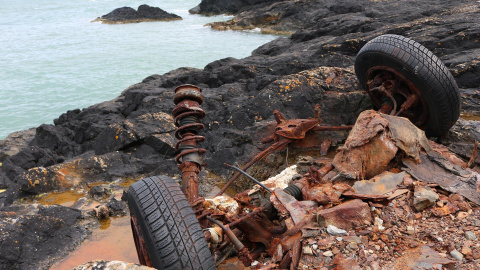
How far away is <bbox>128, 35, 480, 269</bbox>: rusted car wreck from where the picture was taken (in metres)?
2.45

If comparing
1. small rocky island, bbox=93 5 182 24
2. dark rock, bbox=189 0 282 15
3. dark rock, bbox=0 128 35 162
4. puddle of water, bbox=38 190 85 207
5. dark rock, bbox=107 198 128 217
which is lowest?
dark rock, bbox=0 128 35 162

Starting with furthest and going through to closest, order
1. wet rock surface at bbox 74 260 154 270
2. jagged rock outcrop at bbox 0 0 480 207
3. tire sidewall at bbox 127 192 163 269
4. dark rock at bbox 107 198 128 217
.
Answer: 1. jagged rock outcrop at bbox 0 0 480 207
2. dark rock at bbox 107 198 128 217
3. tire sidewall at bbox 127 192 163 269
4. wet rock surface at bbox 74 260 154 270

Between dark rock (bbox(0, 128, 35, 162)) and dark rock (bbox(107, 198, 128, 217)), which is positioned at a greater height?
dark rock (bbox(107, 198, 128, 217))

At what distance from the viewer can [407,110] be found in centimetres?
422

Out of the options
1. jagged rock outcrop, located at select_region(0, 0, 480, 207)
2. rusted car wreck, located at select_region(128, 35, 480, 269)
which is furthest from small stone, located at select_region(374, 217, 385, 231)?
jagged rock outcrop, located at select_region(0, 0, 480, 207)

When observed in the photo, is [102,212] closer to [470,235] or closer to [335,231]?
[335,231]

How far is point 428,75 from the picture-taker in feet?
12.6

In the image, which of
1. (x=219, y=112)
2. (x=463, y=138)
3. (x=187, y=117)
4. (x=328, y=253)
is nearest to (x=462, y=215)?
(x=328, y=253)

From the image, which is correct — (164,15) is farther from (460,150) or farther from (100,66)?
(460,150)

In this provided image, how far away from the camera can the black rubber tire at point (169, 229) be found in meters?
2.32

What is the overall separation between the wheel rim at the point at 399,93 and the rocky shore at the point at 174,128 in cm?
59

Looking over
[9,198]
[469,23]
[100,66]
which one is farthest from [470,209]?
[100,66]

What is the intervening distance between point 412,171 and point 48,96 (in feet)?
51.9

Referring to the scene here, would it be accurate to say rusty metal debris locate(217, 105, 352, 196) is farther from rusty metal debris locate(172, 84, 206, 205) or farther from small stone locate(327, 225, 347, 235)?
small stone locate(327, 225, 347, 235)
